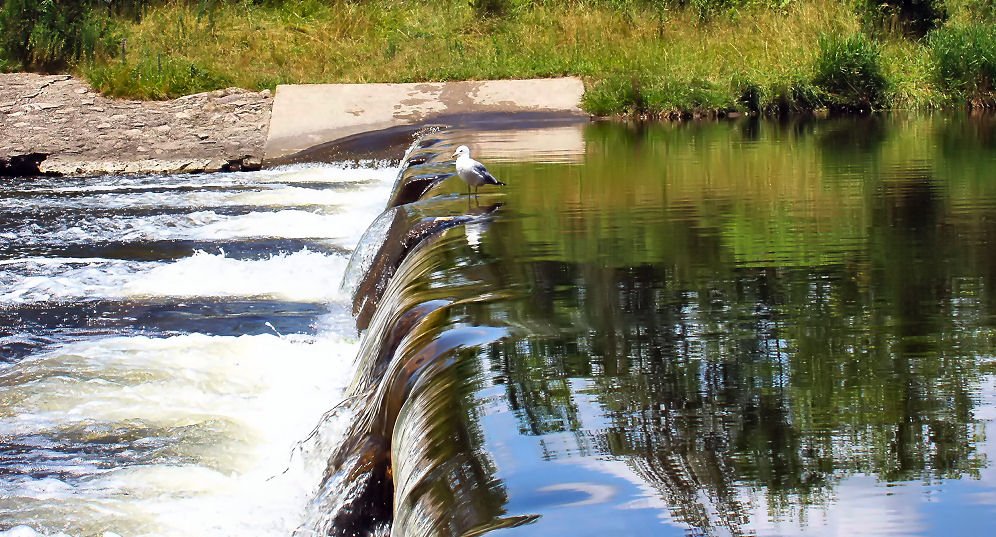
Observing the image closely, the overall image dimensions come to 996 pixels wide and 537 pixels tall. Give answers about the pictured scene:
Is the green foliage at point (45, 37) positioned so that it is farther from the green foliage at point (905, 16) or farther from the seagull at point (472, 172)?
the seagull at point (472, 172)

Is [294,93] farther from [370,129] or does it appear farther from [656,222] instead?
[656,222]

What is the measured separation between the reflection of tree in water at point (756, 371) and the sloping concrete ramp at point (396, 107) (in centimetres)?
1076

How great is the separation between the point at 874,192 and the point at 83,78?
12.9m

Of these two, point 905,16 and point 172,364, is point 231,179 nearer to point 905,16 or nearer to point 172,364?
point 172,364

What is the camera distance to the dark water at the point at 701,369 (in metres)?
2.52

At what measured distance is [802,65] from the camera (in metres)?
17.1

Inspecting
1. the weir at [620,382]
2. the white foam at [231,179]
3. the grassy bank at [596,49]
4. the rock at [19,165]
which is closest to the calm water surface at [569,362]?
the weir at [620,382]

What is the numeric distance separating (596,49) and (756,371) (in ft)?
50.1

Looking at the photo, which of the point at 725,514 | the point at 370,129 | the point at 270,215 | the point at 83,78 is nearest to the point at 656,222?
the point at 725,514

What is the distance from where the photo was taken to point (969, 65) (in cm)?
1666

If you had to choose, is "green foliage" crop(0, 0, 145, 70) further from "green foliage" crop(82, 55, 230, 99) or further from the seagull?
the seagull

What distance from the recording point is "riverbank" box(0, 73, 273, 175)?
15617mm

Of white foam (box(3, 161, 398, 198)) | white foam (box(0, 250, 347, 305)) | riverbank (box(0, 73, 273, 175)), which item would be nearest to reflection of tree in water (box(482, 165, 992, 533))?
white foam (box(0, 250, 347, 305))

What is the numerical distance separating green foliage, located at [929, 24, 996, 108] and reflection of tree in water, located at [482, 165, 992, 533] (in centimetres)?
1212
